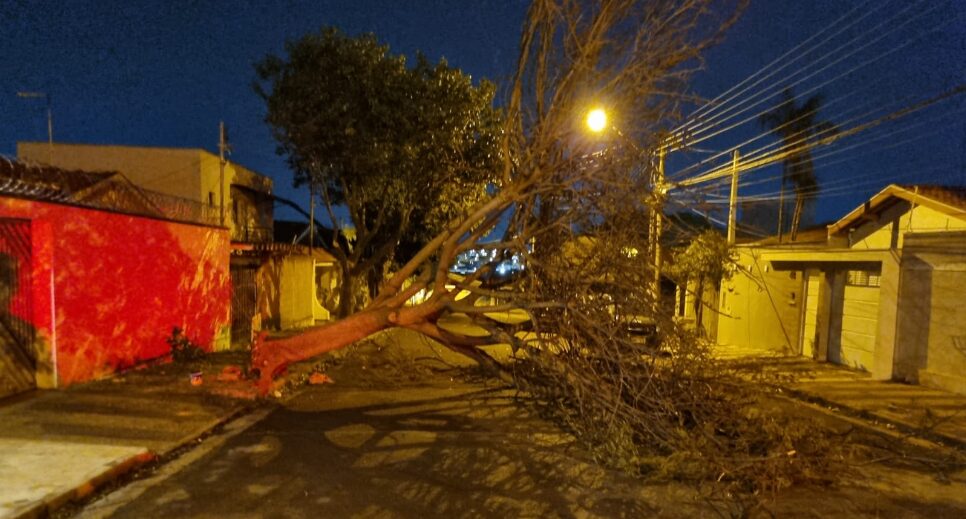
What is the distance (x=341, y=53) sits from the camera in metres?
11.9

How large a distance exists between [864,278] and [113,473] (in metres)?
14.0

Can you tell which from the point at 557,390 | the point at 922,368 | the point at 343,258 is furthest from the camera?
the point at 343,258

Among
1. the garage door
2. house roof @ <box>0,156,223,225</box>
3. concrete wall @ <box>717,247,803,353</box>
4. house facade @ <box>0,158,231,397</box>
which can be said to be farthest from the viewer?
concrete wall @ <box>717,247,803,353</box>

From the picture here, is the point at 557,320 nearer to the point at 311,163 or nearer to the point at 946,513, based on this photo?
the point at 946,513

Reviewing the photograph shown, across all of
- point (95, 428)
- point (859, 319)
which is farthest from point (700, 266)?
point (95, 428)

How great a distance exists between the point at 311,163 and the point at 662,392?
34.3ft

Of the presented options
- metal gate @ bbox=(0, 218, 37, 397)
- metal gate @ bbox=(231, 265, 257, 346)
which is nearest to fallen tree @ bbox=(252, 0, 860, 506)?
metal gate @ bbox=(0, 218, 37, 397)

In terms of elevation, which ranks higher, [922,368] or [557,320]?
[557,320]

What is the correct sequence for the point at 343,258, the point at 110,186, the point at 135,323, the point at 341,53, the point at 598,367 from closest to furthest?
the point at 598,367
the point at 135,323
the point at 110,186
the point at 341,53
the point at 343,258

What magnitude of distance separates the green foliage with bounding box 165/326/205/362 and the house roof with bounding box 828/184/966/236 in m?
14.1

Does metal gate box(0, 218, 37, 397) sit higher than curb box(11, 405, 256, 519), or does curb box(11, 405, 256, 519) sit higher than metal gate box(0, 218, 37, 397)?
metal gate box(0, 218, 37, 397)

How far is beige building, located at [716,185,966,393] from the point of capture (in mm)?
9656

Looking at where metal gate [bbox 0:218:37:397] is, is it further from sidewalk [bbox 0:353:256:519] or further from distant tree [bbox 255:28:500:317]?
distant tree [bbox 255:28:500:317]

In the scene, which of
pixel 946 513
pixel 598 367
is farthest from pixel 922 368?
pixel 598 367
